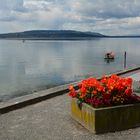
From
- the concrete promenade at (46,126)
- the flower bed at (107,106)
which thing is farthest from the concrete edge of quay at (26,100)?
the flower bed at (107,106)

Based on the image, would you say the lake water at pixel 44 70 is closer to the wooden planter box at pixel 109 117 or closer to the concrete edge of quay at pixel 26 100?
the concrete edge of quay at pixel 26 100

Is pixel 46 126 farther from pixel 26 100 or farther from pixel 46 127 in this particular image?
pixel 26 100

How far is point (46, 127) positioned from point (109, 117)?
1.37 meters

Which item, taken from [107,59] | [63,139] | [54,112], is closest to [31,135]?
[63,139]

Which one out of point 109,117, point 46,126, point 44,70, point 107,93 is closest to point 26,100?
point 46,126

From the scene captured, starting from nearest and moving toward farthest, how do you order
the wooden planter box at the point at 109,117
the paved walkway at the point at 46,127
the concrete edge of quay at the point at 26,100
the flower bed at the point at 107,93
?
the paved walkway at the point at 46,127 < the wooden planter box at the point at 109,117 < the flower bed at the point at 107,93 < the concrete edge of quay at the point at 26,100

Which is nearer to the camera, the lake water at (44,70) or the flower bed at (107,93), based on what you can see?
the flower bed at (107,93)

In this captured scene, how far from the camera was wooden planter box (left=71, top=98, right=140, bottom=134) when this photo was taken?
683 cm

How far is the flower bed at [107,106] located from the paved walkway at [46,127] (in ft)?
0.57

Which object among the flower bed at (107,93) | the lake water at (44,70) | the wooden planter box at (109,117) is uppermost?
the flower bed at (107,93)

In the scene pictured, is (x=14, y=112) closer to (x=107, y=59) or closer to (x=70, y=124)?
(x=70, y=124)

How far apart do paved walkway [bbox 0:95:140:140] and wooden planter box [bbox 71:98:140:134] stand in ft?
0.45

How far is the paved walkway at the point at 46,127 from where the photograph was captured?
261 inches

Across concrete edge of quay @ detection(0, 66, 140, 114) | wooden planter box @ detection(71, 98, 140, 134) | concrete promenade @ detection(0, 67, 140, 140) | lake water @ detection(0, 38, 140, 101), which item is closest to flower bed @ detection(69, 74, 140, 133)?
wooden planter box @ detection(71, 98, 140, 134)
